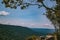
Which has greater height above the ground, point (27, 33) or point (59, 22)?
point (59, 22)

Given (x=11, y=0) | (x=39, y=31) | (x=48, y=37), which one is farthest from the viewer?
(x=39, y=31)

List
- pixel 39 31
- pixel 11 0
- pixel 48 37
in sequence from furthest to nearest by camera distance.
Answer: pixel 39 31 → pixel 48 37 → pixel 11 0

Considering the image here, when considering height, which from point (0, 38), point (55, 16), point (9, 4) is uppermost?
point (9, 4)

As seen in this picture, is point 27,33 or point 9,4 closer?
point 9,4

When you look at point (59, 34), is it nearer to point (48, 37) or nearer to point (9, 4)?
point (48, 37)

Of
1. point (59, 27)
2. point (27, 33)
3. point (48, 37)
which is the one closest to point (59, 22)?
point (59, 27)
